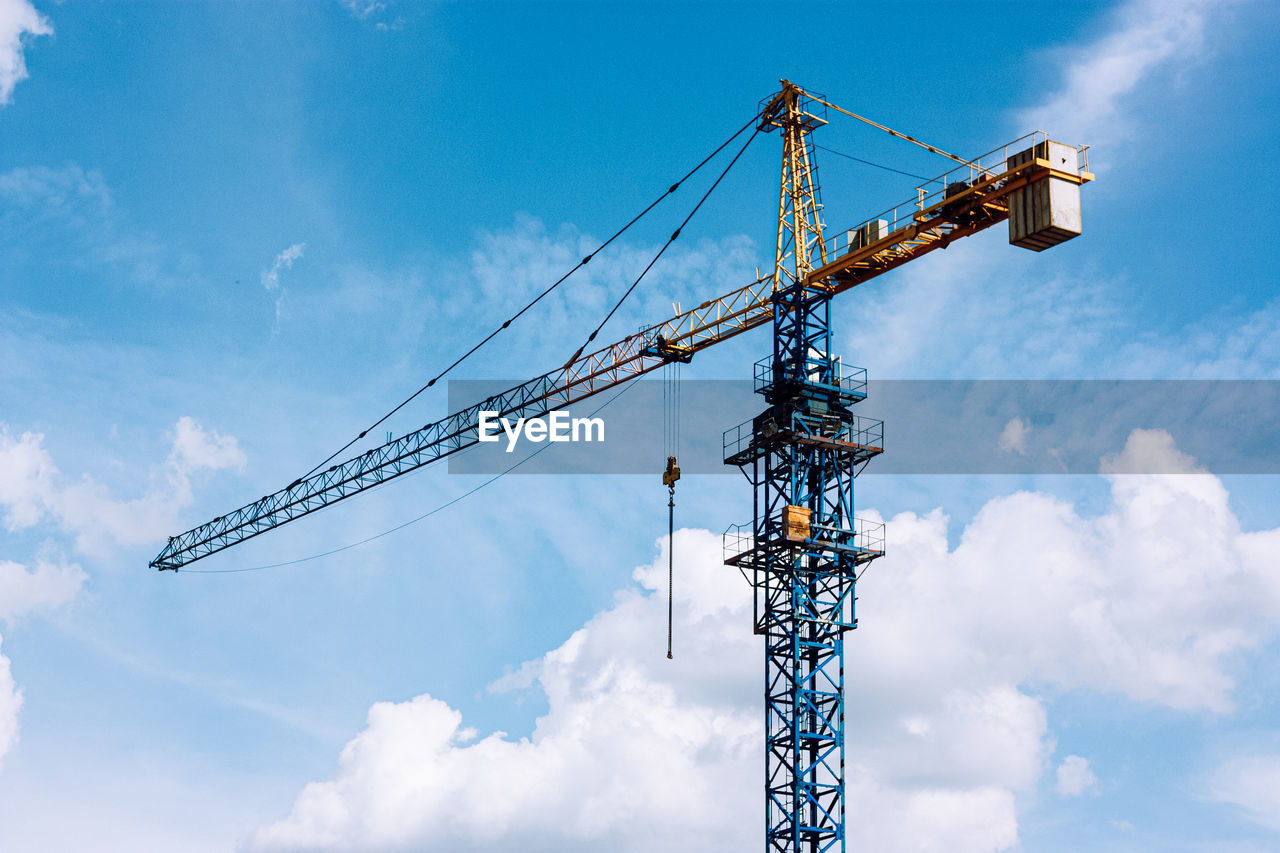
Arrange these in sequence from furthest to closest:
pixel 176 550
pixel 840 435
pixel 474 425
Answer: pixel 176 550
pixel 474 425
pixel 840 435

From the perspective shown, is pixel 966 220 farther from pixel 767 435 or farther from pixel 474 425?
pixel 474 425

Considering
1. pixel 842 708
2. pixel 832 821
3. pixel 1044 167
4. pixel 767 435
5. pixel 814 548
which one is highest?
pixel 1044 167

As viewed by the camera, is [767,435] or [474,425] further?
[474,425]

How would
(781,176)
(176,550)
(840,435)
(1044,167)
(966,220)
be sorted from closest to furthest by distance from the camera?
1. (1044,167)
2. (966,220)
3. (840,435)
4. (781,176)
5. (176,550)

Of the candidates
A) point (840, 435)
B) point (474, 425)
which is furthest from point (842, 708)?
point (474, 425)

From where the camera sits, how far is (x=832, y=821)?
83625 mm

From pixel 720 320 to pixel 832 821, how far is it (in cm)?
3054

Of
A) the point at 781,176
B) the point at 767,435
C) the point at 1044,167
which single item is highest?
the point at 781,176

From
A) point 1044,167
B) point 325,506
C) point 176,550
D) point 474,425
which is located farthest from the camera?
point 176,550

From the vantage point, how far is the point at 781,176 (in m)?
98.4

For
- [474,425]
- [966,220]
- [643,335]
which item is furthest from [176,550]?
[966,220]

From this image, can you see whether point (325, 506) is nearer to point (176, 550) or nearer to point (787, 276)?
point (176, 550)

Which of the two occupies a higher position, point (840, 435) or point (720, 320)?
point (720, 320)

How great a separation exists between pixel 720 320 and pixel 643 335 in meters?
6.66
